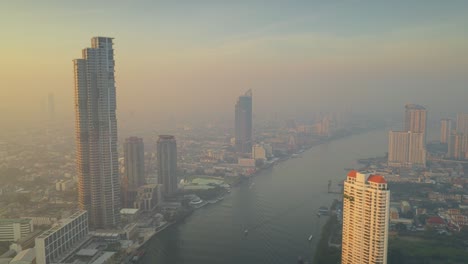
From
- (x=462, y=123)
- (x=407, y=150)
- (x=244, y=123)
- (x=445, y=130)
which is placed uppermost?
(x=462, y=123)

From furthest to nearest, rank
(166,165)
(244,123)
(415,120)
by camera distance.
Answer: (244,123) → (415,120) → (166,165)

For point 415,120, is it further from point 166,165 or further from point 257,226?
point 257,226

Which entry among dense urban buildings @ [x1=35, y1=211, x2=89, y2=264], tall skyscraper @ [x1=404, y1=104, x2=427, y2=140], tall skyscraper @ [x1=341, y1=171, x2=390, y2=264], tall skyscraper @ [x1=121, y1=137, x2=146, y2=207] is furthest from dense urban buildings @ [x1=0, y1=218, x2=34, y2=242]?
tall skyscraper @ [x1=404, y1=104, x2=427, y2=140]

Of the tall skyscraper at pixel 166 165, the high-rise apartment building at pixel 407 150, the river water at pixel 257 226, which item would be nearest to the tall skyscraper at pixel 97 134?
the river water at pixel 257 226

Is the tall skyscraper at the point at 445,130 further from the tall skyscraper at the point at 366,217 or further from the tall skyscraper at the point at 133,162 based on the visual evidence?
the tall skyscraper at the point at 366,217

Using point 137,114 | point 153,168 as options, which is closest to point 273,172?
point 153,168

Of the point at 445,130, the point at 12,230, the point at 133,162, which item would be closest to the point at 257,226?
the point at 133,162

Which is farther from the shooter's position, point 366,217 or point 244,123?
point 244,123
